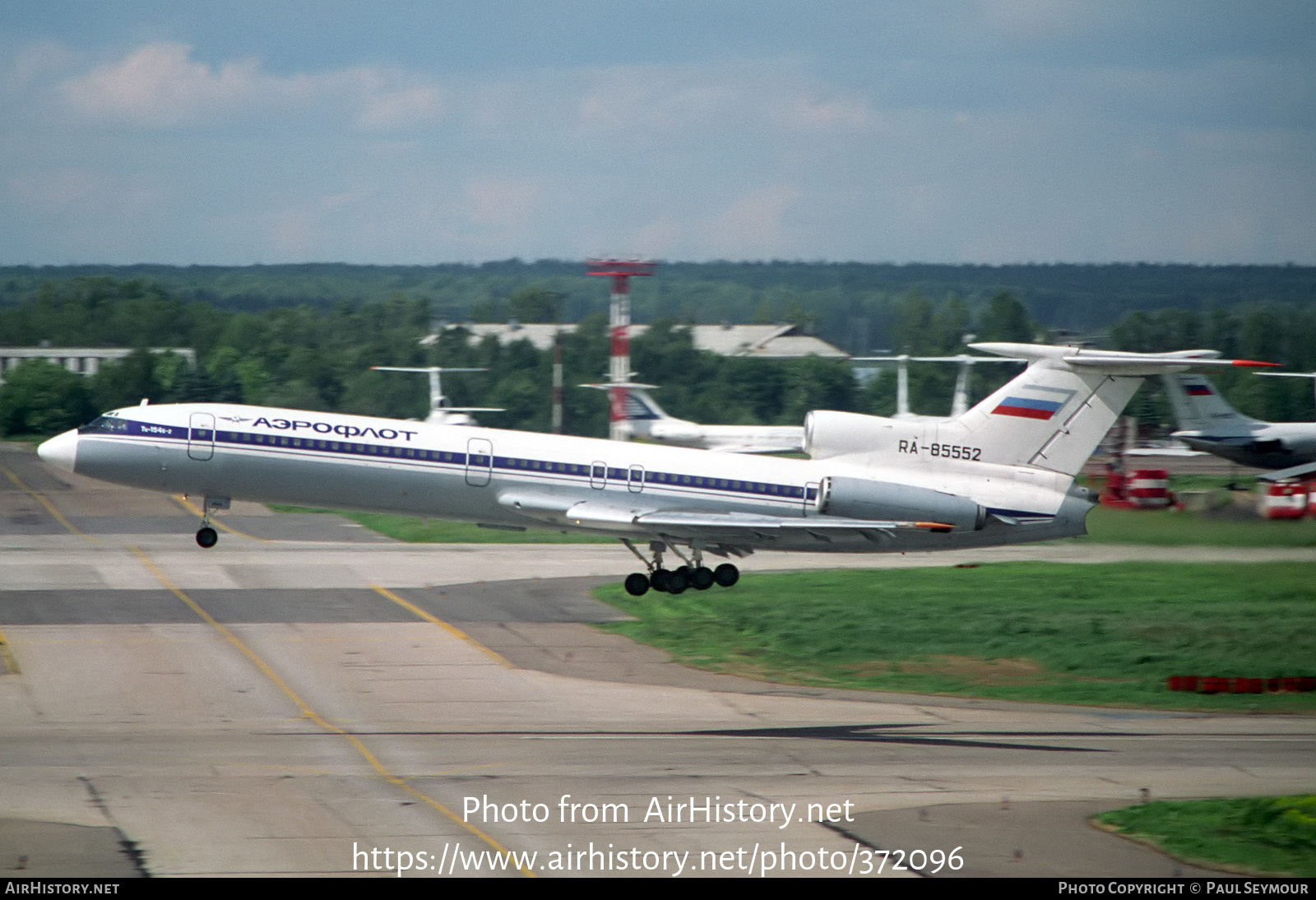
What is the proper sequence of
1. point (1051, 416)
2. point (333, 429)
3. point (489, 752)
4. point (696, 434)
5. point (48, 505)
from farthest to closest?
point (696, 434), point (48, 505), point (1051, 416), point (333, 429), point (489, 752)

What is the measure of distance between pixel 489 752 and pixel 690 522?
1208 centimetres

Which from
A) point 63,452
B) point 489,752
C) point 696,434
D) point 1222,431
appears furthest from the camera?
point 696,434

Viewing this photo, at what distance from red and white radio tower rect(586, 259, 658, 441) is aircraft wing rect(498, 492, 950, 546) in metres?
36.2

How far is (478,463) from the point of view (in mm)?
35344

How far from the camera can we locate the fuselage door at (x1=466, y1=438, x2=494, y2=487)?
35.3 metres

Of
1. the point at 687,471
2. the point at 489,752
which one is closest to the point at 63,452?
the point at 687,471

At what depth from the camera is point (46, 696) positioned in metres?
28.5

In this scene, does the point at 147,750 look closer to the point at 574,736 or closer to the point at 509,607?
the point at 574,736

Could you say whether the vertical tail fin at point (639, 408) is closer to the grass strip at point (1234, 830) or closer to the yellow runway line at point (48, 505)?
the yellow runway line at point (48, 505)

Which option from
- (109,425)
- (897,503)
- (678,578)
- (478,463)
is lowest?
(678,578)

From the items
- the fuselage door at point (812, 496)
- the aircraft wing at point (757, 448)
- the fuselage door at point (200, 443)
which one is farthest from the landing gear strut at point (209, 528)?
the aircraft wing at point (757, 448)

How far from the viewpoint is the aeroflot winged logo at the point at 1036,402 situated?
3625 centimetres

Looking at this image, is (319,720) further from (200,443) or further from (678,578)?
(678,578)

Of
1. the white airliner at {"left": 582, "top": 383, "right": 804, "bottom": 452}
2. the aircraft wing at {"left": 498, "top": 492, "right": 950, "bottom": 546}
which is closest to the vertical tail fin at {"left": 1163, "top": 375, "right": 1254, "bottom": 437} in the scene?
the white airliner at {"left": 582, "top": 383, "right": 804, "bottom": 452}
